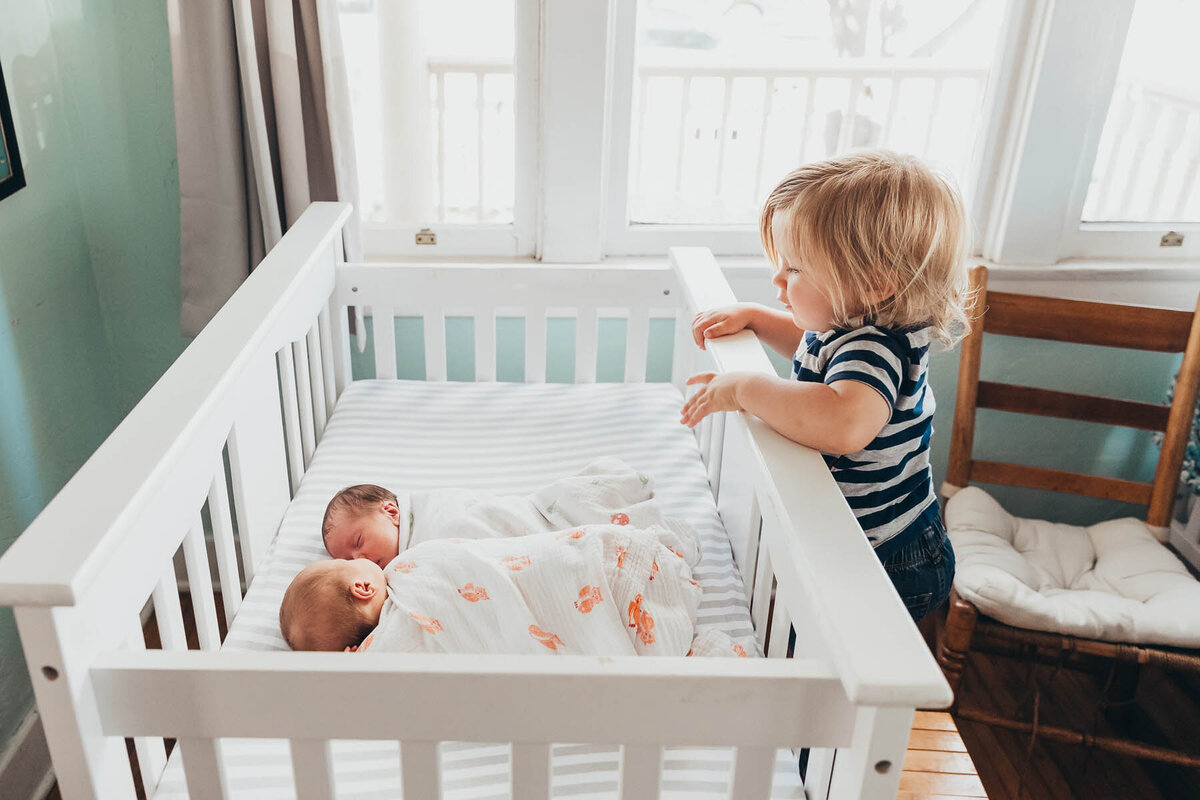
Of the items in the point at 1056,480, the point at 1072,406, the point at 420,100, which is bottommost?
the point at 1056,480

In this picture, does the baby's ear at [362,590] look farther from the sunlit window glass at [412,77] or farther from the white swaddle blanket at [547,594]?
the sunlit window glass at [412,77]

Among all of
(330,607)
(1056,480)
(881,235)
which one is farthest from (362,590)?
(1056,480)

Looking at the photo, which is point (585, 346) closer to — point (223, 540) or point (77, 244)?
point (223, 540)

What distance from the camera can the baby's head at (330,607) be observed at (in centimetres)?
108

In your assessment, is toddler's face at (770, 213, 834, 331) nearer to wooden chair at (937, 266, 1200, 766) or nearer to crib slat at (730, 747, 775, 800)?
crib slat at (730, 747, 775, 800)

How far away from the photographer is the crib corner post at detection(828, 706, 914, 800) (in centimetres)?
70

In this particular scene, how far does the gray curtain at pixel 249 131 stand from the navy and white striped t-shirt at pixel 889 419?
0.98 m

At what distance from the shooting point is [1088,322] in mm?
1892

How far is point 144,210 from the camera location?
1825mm

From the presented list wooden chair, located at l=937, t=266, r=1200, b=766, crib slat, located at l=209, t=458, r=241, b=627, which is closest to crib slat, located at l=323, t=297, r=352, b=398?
crib slat, located at l=209, t=458, r=241, b=627

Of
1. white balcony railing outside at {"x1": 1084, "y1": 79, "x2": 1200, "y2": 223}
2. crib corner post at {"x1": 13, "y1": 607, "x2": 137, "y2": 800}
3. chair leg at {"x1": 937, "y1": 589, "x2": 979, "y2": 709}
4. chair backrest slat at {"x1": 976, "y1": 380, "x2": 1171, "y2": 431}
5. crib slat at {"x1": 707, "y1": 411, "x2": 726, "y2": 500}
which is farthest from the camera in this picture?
white balcony railing outside at {"x1": 1084, "y1": 79, "x2": 1200, "y2": 223}

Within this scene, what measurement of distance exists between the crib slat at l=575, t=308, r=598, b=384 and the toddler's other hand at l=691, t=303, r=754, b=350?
1.24 feet

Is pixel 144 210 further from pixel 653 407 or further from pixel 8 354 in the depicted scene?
pixel 653 407

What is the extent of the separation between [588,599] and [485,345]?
77 cm
